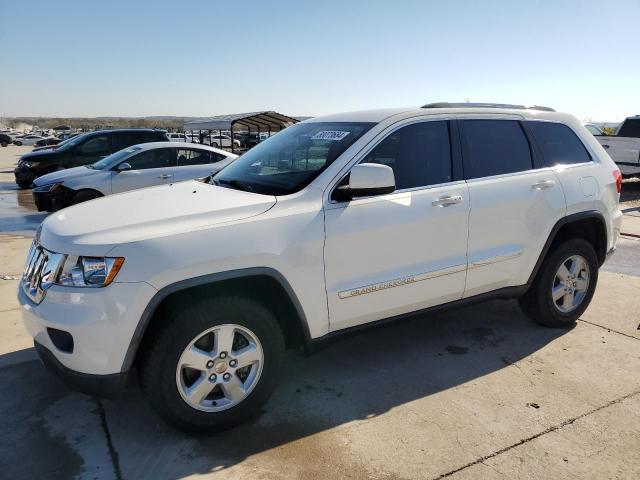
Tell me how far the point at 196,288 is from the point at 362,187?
1.10 metres

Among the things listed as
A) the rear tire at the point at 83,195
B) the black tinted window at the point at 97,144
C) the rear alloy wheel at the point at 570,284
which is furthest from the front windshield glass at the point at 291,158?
the black tinted window at the point at 97,144

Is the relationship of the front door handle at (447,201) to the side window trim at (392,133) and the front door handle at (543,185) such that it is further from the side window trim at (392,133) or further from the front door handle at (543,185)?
the front door handle at (543,185)

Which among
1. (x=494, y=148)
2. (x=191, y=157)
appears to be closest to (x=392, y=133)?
(x=494, y=148)

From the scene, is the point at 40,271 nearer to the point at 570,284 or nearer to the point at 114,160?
the point at 570,284

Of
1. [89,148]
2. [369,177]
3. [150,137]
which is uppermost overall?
[150,137]

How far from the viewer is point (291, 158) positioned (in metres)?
3.65

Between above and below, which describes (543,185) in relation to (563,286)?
above

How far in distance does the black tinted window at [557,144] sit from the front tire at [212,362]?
269 cm

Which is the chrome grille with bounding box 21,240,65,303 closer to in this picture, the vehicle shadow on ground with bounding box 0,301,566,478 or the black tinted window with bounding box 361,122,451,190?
the vehicle shadow on ground with bounding box 0,301,566,478

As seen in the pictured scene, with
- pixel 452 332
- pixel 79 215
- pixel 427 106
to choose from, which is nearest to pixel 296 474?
pixel 79 215

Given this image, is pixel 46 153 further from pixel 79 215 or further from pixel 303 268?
pixel 303 268

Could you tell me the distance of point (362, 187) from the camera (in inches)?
118

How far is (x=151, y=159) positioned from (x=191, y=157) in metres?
0.68

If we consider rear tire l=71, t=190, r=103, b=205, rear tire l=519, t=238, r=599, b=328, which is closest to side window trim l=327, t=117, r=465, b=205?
rear tire l=519, t=238, r=599, b=328
